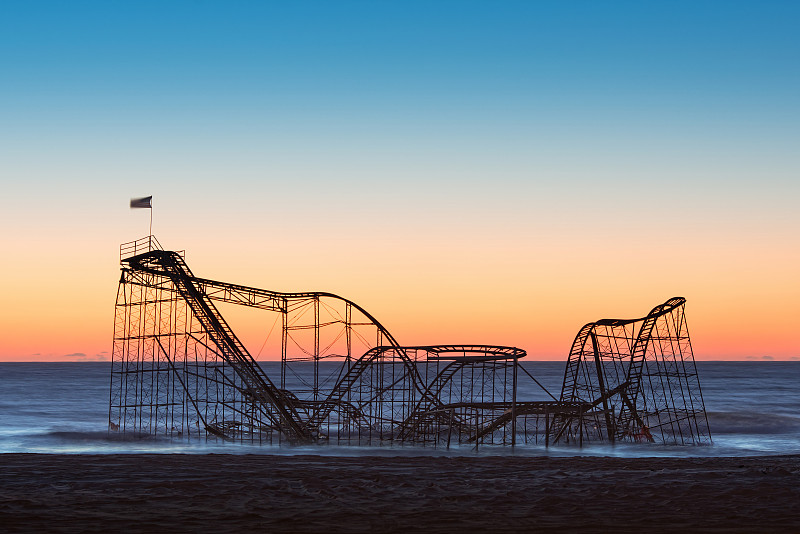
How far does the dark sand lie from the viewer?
44.5ft

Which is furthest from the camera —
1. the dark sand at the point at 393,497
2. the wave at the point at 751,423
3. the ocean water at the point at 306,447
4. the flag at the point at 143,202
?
the wave at the point at 751,423

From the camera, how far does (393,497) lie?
16516 millimetres

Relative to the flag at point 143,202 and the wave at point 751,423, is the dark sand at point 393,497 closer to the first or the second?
the flag at point 143,202

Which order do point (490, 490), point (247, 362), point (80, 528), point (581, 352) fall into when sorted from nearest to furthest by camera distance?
1. point (80, 528)
2. point (490, 490)
3. point (247, 362)
4. point (581, 352)

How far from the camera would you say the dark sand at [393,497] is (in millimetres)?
13555

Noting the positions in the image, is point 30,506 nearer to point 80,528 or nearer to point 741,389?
point 80,528

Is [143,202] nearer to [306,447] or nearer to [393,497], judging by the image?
[306,447]

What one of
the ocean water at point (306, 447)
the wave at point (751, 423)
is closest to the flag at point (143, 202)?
the ocean water at point (306, 447)

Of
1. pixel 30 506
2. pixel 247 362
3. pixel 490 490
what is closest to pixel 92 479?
pixel 30 506

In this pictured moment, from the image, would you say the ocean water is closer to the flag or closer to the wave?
the wave

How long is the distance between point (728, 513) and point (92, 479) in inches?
560

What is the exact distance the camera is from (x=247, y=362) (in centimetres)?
3550

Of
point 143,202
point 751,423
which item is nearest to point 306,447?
point 143,202

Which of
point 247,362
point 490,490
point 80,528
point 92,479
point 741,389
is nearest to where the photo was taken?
point 80,528
